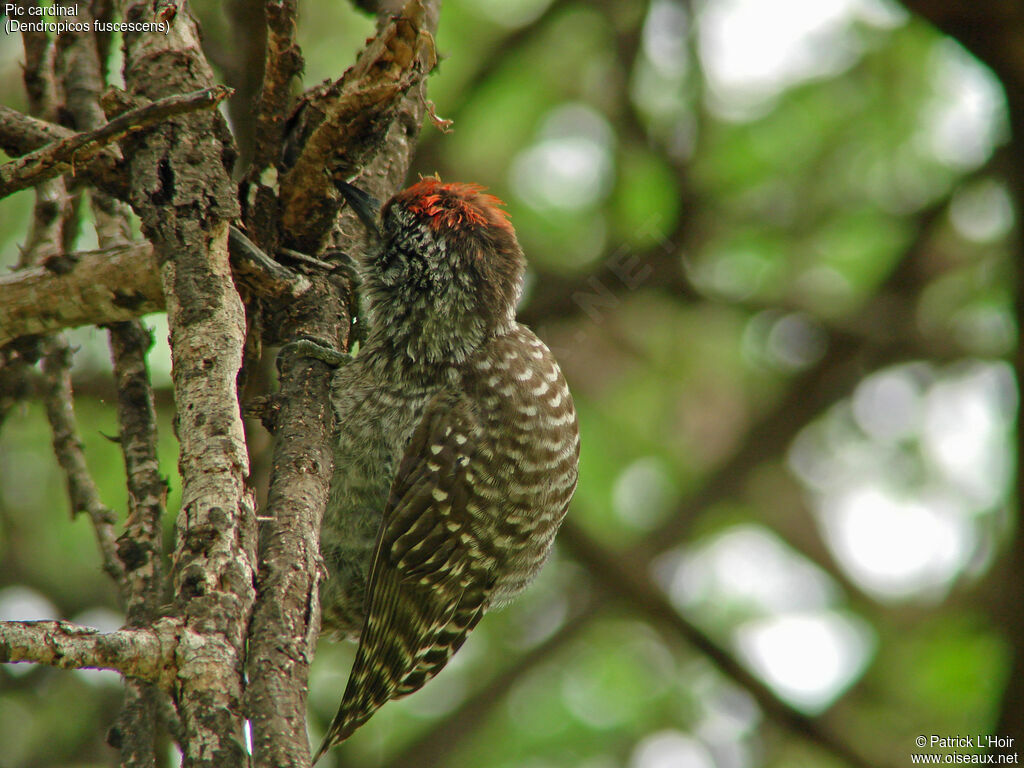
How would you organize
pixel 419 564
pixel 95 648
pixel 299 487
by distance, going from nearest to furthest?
pixel 95 648 < pixel 299 487 < pixel 419 564

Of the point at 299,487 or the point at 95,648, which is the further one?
the point at 299,487

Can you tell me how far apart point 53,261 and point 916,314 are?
468cm

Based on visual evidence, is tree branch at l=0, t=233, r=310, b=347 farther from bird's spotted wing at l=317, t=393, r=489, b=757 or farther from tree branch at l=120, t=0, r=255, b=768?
bird's spotted wing at l=317, t=393, r=489, b=757

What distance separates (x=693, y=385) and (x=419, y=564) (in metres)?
4.09

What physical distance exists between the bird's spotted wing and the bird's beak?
25.3 inches

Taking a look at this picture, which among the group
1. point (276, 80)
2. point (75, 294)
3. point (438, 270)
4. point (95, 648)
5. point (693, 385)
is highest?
point (276, 80)

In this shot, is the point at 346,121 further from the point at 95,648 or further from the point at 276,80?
the point at 95,648

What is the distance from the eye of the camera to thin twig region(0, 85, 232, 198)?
5.95 feet

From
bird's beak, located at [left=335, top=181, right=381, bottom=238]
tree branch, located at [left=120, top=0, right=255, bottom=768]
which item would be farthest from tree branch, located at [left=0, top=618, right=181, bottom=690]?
bird's beak, located at [left=335, top=181, right=381, bottom=238]

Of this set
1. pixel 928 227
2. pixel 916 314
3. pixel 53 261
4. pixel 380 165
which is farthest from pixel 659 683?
pixel 53 261

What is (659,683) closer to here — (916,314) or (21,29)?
(916,314)

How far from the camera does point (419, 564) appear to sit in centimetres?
331

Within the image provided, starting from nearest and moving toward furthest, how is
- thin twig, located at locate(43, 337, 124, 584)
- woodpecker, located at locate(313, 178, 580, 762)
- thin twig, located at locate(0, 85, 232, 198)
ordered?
thin twig, located at locate(0, 85, 232, 198) < thin twig, located at locate(43, 337, 124, 584) < woodpecker, located at locate(313, 178, 580, 762)

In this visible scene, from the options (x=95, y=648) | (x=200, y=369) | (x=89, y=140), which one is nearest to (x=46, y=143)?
(x=89, y=140)
